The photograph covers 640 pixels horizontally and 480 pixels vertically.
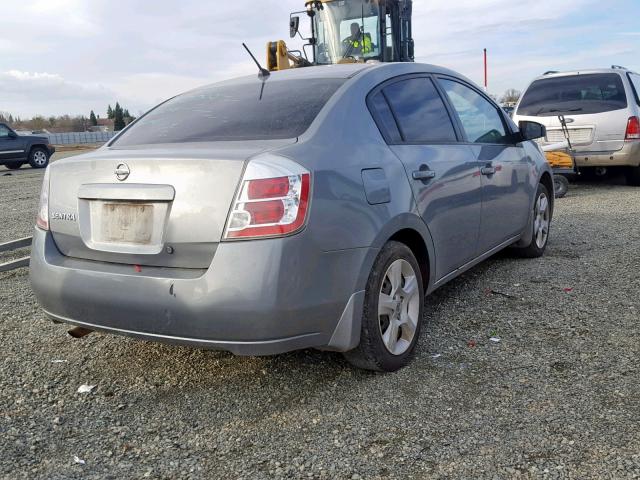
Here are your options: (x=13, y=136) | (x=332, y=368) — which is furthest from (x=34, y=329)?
(x=13, y=136)

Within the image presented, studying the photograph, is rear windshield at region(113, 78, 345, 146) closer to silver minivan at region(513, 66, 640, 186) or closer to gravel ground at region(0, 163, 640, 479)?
gravel ground at region(0, 163, 640, 479)

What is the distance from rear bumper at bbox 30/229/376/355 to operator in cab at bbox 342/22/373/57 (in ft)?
31.9

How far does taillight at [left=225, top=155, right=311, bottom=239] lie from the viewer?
2.57 metres

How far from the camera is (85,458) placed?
8.36ft

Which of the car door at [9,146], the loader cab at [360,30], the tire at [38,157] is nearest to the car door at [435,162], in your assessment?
the loader cab at [360,30]

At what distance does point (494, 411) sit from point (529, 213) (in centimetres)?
280

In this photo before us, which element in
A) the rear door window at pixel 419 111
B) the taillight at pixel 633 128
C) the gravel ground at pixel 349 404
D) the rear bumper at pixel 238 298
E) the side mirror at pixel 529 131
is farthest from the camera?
the taillight at pixel 633 128

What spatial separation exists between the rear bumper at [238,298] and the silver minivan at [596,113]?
7.75 m

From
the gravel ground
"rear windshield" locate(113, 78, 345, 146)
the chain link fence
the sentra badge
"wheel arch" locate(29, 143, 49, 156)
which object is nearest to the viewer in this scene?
the gravel ground

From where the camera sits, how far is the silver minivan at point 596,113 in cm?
927

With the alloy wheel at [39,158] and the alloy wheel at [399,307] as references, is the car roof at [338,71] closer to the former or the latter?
the alloy wheel at [399,307]

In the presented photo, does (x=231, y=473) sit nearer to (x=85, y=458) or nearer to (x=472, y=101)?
(x=85, y=458)

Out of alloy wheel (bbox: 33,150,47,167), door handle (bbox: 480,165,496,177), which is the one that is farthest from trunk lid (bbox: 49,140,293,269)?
alloy wheel (bbox: 33,150,47,167)

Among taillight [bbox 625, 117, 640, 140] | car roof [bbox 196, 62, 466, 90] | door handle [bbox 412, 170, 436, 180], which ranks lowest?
door handle [bbox 412, 170, 436, 180]
